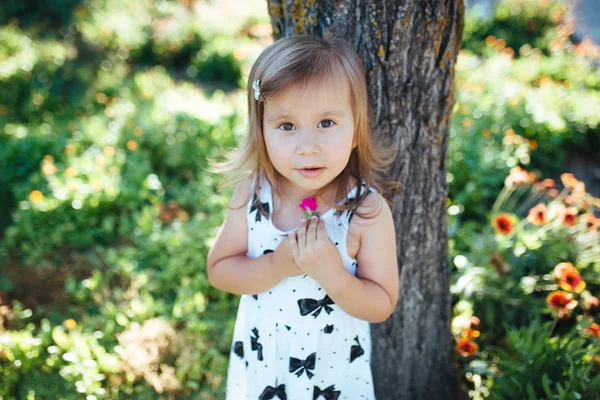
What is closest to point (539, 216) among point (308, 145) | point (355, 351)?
point (355, 351)

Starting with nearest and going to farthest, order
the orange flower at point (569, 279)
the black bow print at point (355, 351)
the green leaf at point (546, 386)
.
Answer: the black bow print at point (355, 351)
the green leaf at point (546, 386)
the orange flower at point (569, 279)

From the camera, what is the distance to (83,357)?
7.79 feet

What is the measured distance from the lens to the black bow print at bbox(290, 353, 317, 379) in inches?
64.3

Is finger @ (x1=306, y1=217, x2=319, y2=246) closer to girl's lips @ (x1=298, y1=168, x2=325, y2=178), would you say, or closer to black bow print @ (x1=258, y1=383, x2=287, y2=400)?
girl's lips @ (x1=298, y1=168, x2=325, y2=178)

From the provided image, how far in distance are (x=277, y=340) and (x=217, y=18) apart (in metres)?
7.48

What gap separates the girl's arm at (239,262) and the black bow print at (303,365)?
280mm

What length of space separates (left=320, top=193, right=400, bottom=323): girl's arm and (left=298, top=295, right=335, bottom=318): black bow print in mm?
115

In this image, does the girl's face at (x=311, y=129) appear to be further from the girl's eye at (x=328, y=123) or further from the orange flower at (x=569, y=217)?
the orange flower at (x=569, y=217)

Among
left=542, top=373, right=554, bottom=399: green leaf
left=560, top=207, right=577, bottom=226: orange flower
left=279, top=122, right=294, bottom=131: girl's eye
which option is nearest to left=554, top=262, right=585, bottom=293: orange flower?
left=560, top=207, right=577, bottom=226: orange flower

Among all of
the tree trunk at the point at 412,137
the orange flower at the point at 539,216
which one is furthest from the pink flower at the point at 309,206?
the orange flower at the point at 539,216

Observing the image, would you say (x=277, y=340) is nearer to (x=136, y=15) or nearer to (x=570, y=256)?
(x=570, y=256)

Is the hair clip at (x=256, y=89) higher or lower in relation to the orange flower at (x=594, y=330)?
higher

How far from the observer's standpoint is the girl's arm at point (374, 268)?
1.47 meters

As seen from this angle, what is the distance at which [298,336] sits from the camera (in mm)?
1608
